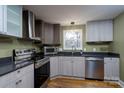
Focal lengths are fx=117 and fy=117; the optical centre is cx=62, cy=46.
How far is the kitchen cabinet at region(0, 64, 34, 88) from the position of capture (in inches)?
62.3

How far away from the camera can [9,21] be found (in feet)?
7.16

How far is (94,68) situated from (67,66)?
95 centimetres

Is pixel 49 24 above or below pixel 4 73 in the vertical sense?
above

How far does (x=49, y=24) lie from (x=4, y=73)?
336cm

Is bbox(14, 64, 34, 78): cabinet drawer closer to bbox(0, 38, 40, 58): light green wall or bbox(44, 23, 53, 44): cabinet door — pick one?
bbox(0, 38, 40, 58): light green wall

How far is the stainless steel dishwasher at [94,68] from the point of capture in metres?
3.94

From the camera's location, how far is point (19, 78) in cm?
198

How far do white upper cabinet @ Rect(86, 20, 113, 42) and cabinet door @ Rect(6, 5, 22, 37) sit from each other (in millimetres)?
2731

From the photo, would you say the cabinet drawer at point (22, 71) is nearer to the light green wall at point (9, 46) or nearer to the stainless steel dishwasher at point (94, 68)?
the light green wall at point (9, 46)

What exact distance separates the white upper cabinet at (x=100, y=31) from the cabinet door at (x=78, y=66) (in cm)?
87

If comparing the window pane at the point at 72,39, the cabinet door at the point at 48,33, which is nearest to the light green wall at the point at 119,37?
the window pane at the point at 72,39

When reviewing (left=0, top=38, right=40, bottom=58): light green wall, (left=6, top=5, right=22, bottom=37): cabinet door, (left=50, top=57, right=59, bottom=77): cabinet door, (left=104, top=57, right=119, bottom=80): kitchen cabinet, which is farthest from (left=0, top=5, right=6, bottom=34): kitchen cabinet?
(left=104, top=57, right=119, bottom=80): kitchen cabinet
